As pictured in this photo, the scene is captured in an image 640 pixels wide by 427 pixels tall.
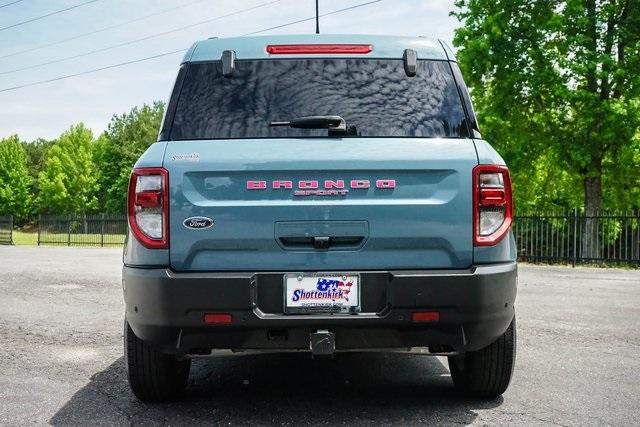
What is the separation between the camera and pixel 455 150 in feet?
12.6

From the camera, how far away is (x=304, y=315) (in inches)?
146

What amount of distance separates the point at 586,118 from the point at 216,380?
20.9 m

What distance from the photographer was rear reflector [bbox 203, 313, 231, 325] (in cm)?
371

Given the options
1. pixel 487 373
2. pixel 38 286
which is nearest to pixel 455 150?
pixel 487 373

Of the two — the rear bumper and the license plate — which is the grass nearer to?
the rear bumper

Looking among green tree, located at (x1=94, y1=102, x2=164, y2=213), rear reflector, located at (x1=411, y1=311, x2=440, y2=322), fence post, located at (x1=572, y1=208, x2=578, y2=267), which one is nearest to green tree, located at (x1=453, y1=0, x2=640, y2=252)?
fence post, located at (x1=572, y1=208, x2=578, y2=267)

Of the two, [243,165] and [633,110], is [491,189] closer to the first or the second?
[243,165]

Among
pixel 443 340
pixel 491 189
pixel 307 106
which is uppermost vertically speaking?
pixel 307 106

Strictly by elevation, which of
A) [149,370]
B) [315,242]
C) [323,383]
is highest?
[315,242]

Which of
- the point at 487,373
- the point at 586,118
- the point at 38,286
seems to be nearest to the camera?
the point at 487,373

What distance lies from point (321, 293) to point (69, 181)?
72.8 metres

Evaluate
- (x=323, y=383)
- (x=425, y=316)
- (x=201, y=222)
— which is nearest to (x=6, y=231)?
(x=323, y=383)

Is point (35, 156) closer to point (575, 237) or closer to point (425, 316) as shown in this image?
point (575, 237)

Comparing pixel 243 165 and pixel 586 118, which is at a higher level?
pixel 586 118
